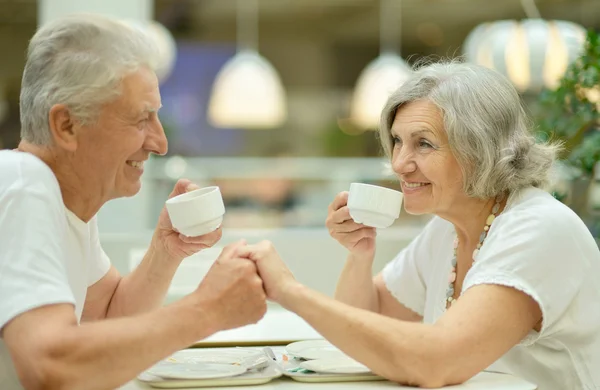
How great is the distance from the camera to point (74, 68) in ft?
4.58

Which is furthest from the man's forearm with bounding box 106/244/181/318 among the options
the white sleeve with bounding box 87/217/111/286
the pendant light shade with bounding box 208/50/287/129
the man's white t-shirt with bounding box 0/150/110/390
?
the pendant light shade with bounding box 208/50/287/129

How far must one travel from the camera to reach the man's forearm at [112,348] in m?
1.20

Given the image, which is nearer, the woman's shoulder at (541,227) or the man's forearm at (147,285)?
the woman's shoulder at (541,227)

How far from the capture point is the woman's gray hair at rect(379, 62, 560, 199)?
163 centimetres

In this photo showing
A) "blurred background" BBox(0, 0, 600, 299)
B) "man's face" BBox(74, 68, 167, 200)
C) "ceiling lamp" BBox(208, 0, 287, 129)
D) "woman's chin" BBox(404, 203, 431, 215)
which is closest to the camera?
"man's face" BBox(74, 68, 167, 200)

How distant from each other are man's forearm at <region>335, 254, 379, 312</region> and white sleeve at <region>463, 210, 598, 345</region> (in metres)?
0.47

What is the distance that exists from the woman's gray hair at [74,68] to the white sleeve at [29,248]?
0.47 ft

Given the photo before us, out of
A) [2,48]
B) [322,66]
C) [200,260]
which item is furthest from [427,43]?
[200,260]

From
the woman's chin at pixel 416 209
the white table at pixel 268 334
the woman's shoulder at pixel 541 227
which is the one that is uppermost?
the woman's shoulder at pixel 541 227

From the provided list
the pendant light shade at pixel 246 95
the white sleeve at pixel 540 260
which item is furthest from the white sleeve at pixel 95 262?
the pendant light shade at pixel 246 95

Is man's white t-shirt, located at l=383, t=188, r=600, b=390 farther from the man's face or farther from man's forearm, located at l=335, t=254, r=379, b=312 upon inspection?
the man's face

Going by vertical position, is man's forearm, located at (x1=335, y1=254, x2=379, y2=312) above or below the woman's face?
below

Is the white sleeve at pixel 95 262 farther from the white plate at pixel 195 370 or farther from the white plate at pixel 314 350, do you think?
the white plate at pixel 314 350

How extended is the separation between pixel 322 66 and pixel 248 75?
6.12m
